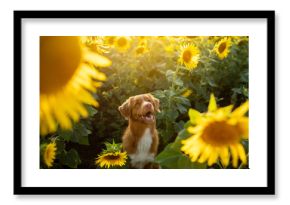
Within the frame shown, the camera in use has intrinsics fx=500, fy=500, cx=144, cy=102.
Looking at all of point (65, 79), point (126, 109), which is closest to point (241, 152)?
point (126, 109)

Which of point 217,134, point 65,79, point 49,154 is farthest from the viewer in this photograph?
point 49,154

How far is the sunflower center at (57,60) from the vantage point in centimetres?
210

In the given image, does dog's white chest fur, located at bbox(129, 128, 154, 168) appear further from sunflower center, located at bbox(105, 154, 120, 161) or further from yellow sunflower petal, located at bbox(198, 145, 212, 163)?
yellow sunflower petal, located at bbox(198, 145, 212, 163)

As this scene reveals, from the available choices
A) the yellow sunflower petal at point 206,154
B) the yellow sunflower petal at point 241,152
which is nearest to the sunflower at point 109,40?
the yellow sunflower petal at point 206,154

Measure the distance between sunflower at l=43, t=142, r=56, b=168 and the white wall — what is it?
16cm

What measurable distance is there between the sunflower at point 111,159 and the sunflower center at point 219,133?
390 millimetres

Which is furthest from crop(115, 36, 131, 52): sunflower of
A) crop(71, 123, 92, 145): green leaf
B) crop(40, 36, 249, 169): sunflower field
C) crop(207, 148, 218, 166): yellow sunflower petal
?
crop(207, 148, 218, 166): yellow sunflower petal

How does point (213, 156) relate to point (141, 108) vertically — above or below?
below

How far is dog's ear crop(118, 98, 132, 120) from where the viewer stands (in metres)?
2.28

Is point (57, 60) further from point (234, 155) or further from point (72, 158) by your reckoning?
point (234, 155)
